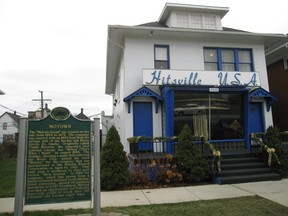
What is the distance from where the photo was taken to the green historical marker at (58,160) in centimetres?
454

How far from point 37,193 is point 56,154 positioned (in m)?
0.77

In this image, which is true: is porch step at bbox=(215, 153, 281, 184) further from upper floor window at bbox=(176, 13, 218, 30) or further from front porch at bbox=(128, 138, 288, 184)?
upper floor window at bbox=(176, 13, 218, 30)

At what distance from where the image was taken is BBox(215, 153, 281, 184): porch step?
28.4 ft

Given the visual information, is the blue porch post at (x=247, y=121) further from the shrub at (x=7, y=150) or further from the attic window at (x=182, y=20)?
the shrub at (x=7, y=150)

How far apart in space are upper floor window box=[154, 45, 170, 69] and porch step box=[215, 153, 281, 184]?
17.3 feet

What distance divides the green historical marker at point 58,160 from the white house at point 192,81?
6206 mm

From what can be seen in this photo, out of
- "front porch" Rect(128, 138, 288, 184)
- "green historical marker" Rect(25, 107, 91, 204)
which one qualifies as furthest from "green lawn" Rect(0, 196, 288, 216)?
"front porch" Rect(128, 138, 288, 184)

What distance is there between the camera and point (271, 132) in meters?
10.1

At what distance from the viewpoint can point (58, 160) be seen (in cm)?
466

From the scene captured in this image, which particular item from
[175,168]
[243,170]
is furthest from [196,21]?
[175,168]

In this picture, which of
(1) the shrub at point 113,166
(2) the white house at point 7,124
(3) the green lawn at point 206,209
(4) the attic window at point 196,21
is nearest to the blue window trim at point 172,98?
(1) the shrub at point 113,166

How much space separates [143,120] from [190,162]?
11.7 ft

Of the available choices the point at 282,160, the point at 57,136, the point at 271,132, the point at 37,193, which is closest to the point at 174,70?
the point at 271,132

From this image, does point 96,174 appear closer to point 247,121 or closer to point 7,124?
point 247,121
